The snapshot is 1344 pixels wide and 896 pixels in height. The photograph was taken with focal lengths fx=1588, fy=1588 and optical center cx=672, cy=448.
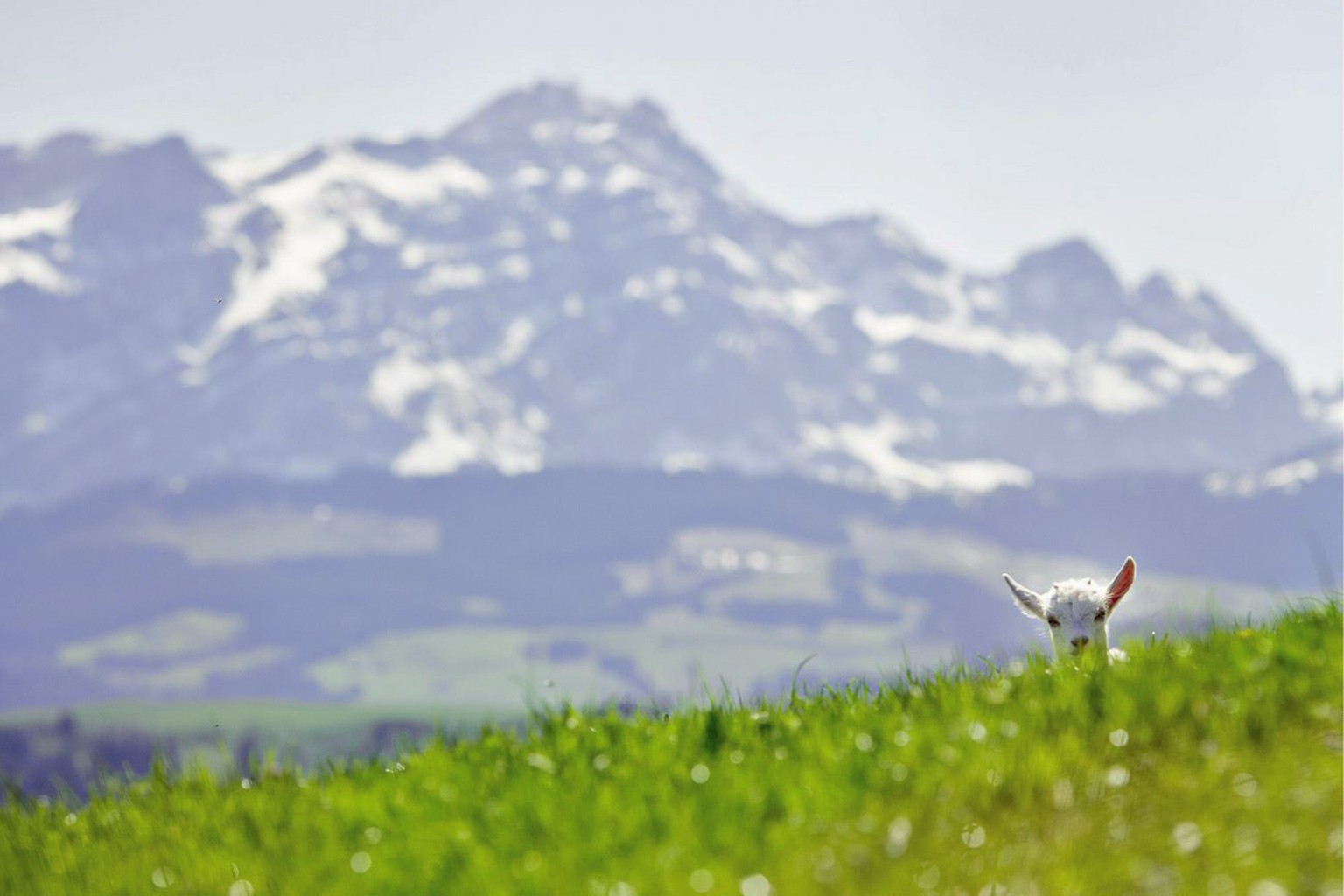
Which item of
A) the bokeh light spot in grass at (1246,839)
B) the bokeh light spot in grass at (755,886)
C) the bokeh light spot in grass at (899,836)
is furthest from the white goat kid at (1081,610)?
the bokeh light spot in grass at (755,886)

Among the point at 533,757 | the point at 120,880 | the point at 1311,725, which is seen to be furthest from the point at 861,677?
the point at 120,880

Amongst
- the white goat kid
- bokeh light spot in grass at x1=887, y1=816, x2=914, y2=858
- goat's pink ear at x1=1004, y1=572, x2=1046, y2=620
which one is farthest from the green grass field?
goat's pink ear at x1=1004, y1=572, x2=1046, y2=620

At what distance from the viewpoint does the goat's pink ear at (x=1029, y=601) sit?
1612 centimetres

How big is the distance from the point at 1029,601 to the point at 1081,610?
0.87 metres

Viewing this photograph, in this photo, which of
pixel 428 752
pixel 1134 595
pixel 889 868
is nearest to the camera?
pixel 889 868

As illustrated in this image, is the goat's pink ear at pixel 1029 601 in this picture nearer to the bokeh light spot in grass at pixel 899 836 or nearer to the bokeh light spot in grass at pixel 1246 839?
the bokeh light spot in grass at pixel 899 836

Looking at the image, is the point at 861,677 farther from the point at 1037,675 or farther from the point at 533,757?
the point at 533,757

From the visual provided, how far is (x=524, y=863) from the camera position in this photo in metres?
9.31

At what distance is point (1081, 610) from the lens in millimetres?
15562

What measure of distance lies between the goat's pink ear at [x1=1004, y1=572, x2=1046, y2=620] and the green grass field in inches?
114

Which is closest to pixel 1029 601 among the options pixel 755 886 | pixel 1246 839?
pixel 1246 839

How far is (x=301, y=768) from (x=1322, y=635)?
8223 mm

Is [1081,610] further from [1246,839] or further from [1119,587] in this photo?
[1246,839]

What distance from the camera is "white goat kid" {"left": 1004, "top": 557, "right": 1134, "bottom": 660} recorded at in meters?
15.2
